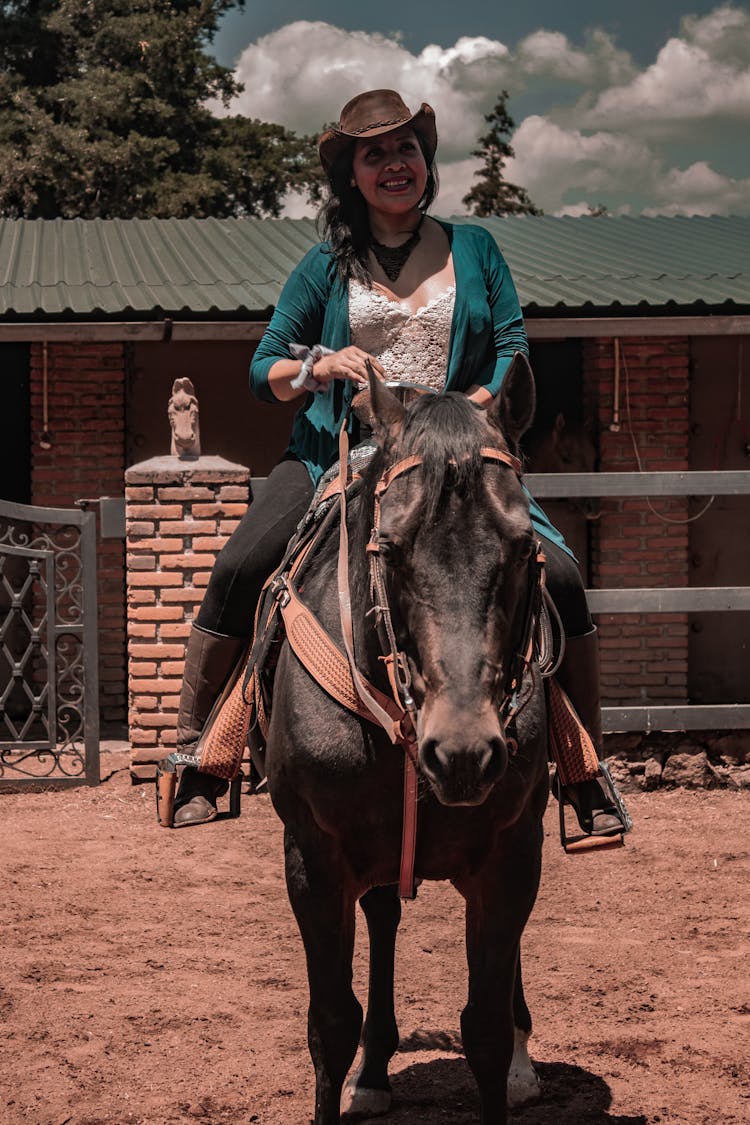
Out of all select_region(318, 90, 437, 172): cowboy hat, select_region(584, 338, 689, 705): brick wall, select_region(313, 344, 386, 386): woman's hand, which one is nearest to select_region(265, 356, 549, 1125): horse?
select_region(313, 344, 386, 386): woman's hand

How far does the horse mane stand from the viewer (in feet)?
8.44

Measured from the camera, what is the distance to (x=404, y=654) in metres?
2.62

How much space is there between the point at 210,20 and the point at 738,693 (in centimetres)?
1979

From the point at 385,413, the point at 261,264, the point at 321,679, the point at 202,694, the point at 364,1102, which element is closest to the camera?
the point at 385,413

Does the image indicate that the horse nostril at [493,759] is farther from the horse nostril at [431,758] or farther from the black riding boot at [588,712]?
the black riding boot at [588,712]

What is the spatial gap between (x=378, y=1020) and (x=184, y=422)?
4781 millimetres

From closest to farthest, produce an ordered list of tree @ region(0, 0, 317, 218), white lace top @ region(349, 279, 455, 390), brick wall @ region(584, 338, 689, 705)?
white lace top @ region(349, 279, 455, 390), brick wall @ region(584, 338, 689, 705), tree @ region(0, 0, 317, 218)

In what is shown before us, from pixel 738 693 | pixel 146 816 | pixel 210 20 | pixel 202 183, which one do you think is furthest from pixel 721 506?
pixel 210 20

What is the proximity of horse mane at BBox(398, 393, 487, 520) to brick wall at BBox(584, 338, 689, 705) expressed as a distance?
8292 mm

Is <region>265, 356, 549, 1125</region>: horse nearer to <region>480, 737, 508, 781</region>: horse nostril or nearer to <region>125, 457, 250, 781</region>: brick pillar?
<region>480, 737, 508, 781</region>: horse nostril

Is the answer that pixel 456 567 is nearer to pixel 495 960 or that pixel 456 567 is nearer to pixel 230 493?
pixel 495 960

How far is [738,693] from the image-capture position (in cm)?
1184

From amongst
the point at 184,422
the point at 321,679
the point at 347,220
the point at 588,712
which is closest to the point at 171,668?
the point at 184,422

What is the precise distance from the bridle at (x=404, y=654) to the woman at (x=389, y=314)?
2.21ft
